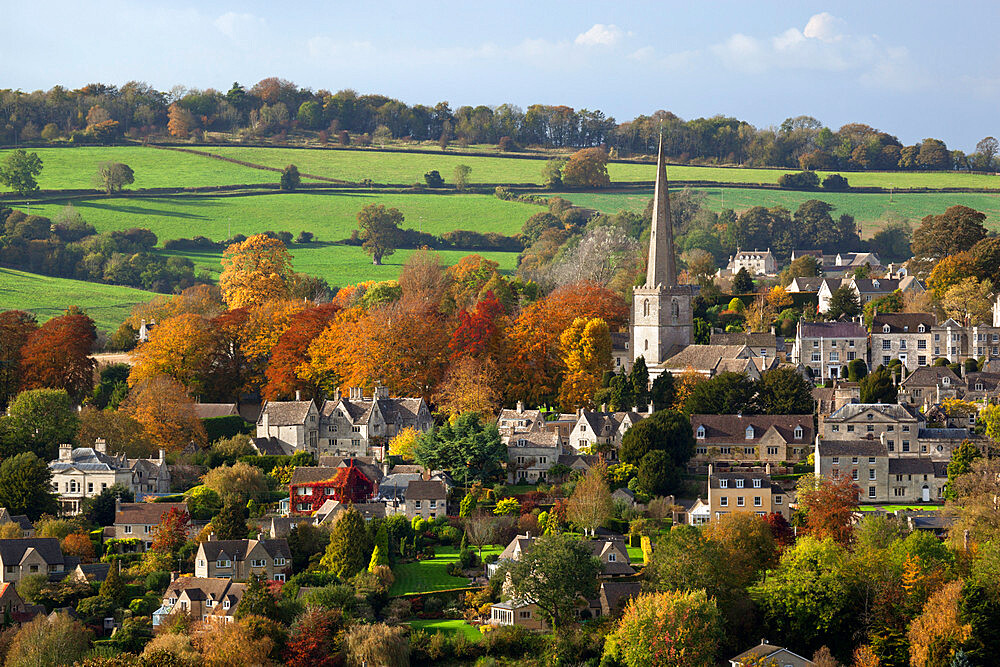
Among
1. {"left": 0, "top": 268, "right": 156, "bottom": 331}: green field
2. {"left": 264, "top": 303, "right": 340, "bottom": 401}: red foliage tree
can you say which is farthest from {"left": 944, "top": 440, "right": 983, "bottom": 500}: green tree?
{"left": 0, "top": 268, "right": 156, "bottom": 331}: green field

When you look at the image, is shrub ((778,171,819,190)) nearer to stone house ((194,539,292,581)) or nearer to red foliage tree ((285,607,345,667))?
stone house ((194,539,292,581))

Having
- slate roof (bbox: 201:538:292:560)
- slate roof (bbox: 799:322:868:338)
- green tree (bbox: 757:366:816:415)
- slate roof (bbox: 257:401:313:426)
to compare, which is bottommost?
slate roof (bbox: 201:538:292:560)

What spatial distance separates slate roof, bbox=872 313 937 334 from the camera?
3686 inches

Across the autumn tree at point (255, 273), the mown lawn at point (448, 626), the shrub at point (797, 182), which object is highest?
the shrub at point (797, 182)

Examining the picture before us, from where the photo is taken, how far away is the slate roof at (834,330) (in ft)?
307

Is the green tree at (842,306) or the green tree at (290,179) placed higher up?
the green tree at (290,179)

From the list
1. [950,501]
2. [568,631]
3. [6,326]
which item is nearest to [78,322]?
[6,326]

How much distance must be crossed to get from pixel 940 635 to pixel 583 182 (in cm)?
11160

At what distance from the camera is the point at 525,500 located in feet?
240

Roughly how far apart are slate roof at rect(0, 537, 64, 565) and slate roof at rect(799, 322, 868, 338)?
4545 cm

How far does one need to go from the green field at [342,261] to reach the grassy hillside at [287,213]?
A: 11.6 ft

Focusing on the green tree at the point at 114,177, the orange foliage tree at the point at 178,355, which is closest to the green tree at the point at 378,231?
the green tree at the point at 114,177

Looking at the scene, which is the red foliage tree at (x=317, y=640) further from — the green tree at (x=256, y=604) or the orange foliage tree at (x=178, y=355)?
the orange foliage tree at (x=178, y=355)

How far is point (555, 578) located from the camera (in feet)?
199
